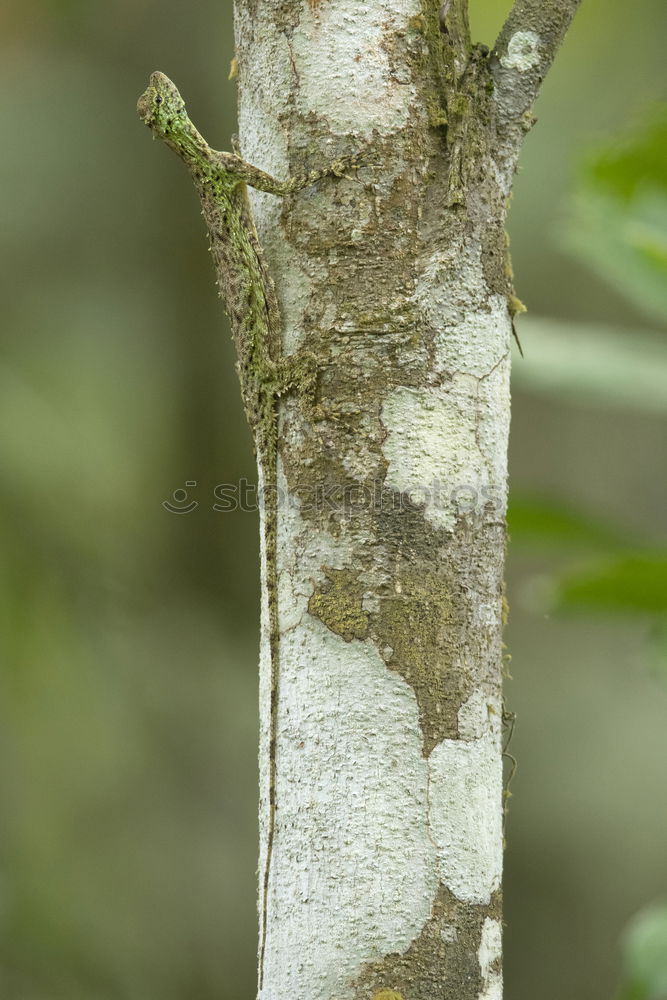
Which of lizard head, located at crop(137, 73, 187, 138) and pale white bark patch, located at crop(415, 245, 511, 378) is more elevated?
lizard head, located at crop(137, 73, 187, 138)

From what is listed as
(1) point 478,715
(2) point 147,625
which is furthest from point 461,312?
(2) point 147,625

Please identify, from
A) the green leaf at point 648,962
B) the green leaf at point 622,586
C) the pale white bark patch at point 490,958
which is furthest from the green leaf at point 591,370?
the pale white bark patch at point 490,958

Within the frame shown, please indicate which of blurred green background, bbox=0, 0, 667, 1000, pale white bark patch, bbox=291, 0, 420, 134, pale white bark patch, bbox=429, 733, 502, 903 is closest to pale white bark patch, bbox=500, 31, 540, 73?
pale white bark patch, bbox=291, 0, 420, 134

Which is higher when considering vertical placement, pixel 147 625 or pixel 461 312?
pixel 147 625

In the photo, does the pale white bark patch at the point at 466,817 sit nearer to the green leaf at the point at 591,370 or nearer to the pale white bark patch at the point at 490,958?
the pale white bark patch at the point at 490,958

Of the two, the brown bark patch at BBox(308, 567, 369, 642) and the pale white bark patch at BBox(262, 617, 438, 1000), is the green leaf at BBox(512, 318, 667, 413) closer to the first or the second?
the brown bark patch at BBox(308, 567, 369, 642)

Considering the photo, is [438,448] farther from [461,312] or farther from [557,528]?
[557,528]
